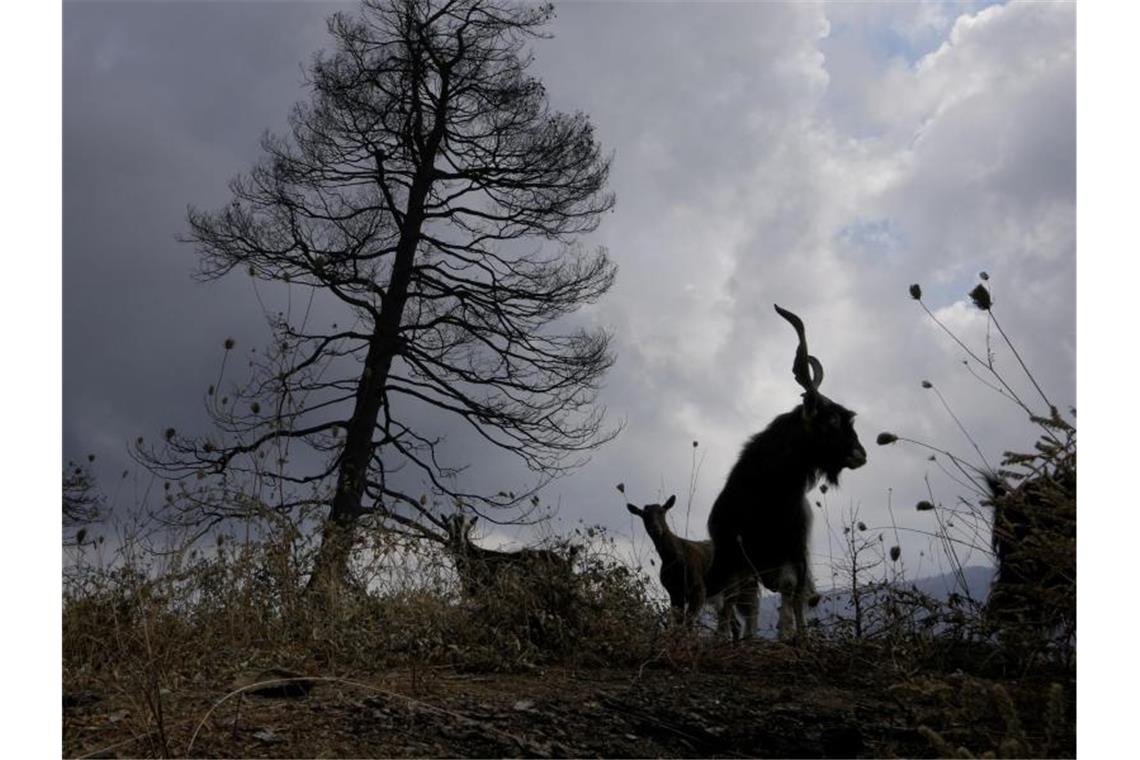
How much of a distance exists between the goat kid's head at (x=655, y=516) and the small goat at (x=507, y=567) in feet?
8.52

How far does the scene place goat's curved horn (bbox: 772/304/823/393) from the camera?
28.3 feet

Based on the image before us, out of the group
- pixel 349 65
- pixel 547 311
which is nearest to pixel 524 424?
pixel 547 311

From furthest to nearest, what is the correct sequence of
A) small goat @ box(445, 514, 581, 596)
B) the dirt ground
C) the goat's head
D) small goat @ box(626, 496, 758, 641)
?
small goat @ box(626, 496, 758, 641), the goat's head, small goat @ box(445, 514, 581, 596), the dirt ground

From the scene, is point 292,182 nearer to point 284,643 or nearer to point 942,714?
point 284,643

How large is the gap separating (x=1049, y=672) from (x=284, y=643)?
13.0 ft

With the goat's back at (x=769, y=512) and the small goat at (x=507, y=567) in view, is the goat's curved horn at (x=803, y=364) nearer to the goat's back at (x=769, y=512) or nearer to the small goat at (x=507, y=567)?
the goat's back at (x=769, y=512)

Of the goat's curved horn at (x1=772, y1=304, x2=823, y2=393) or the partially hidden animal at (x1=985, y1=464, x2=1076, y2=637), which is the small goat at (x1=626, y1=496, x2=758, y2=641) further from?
the partially hidden animal at (x1=985, y1=464, x2=1076, y2=637)

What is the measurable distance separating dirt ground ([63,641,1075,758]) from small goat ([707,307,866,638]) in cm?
330

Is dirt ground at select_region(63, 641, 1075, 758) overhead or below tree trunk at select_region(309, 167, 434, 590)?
below

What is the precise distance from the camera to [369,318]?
15.4 meters

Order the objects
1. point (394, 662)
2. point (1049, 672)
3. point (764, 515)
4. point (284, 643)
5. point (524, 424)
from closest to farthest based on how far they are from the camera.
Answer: point (1049, 672), point (394, 662), point (284, 643), point (764, 515), point (524, 424)

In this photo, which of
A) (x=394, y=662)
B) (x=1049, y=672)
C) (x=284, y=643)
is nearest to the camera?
(x=1049, y=672)

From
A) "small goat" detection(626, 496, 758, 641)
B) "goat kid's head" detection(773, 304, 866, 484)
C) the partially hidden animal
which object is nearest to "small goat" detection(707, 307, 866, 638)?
"goat kid's head" detection(773, 304, 866, 484)

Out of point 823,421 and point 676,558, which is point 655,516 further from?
point 823,421
